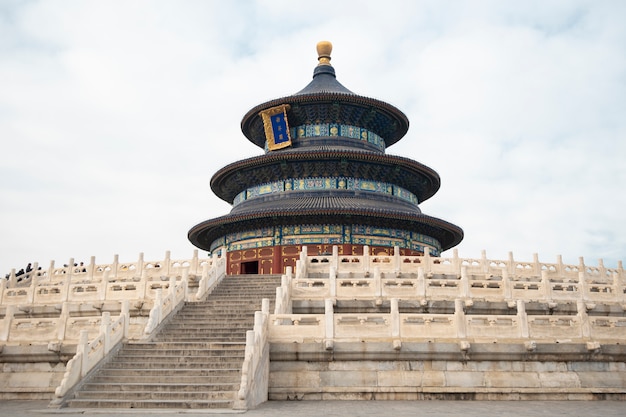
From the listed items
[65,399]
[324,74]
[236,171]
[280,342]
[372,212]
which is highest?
[324,74]

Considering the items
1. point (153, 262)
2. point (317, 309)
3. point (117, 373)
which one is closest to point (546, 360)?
point (317, 309)

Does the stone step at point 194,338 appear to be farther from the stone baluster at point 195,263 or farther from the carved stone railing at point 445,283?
the stone baluster at point 195,263

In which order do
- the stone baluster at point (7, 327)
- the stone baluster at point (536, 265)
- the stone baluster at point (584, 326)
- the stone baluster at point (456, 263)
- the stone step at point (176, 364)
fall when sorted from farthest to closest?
the stone baluster at point (536, 265)
the stone baluster at point (456, 263)
the stone baluster at point (7, 327)
the stone baluster at point (584, 326)
the stone step at point (176, 364)

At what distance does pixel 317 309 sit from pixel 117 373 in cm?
592

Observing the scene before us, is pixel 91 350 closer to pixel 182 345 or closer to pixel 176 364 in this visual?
pixel 176 364

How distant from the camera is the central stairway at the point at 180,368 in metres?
12.2

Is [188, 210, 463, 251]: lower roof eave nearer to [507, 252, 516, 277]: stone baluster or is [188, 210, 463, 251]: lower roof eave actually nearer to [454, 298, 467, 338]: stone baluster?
[507, 252, 516, 277]: stone baluster

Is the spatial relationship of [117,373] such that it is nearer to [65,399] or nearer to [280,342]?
[65,399]

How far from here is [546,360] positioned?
14203 mm

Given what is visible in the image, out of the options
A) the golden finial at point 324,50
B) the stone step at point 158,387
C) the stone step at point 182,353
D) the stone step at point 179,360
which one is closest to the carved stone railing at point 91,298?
the stone step at point 182,353

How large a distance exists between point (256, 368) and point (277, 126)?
2954 cm

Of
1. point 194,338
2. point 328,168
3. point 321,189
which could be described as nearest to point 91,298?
point 194,338

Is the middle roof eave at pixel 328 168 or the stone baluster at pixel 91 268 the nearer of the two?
the stone baluster at pixel 91 268

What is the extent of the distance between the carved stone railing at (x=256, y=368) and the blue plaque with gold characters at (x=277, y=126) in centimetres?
2698
